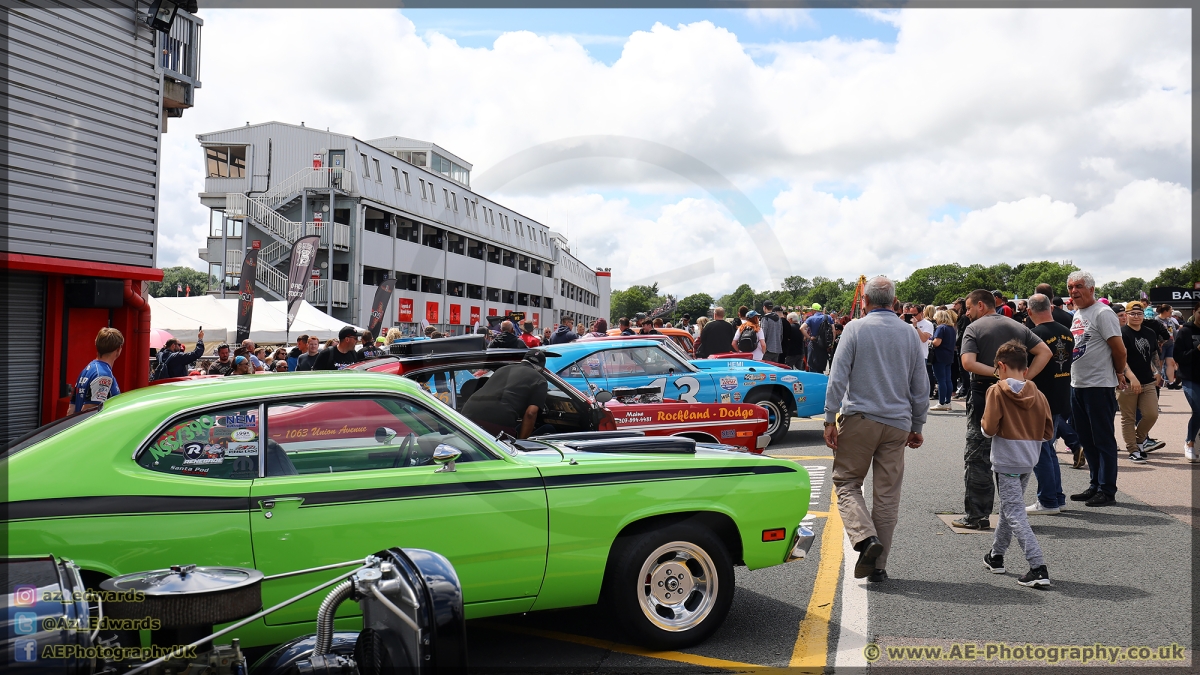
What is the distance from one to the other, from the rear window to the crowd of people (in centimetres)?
424

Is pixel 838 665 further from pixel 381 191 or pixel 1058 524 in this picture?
pixel 381 191

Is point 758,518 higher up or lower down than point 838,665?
higher up

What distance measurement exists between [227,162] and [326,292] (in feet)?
28.0

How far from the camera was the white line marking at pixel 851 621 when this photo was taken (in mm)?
4047

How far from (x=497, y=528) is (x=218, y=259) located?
120 ft

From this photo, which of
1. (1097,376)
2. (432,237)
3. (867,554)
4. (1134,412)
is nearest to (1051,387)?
(1097,376)

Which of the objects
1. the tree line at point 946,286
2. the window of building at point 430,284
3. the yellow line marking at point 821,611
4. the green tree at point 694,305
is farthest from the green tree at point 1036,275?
the yellow line marking at point 821,611

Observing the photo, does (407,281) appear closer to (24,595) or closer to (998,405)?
(998,405)

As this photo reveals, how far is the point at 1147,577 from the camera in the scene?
17.3 ft

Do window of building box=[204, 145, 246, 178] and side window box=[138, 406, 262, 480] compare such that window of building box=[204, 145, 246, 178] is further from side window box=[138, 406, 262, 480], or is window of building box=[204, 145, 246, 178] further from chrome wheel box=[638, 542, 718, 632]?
chrome wheel box=[638, 542, 718, 632]

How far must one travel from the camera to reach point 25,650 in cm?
229

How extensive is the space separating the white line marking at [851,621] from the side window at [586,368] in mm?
5040

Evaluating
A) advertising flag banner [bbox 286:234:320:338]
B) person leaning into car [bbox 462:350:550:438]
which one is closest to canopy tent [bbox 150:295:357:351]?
advertising flag banner [bbox 286:234:320:338]

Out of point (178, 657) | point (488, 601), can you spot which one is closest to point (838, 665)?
point (488, 601)
